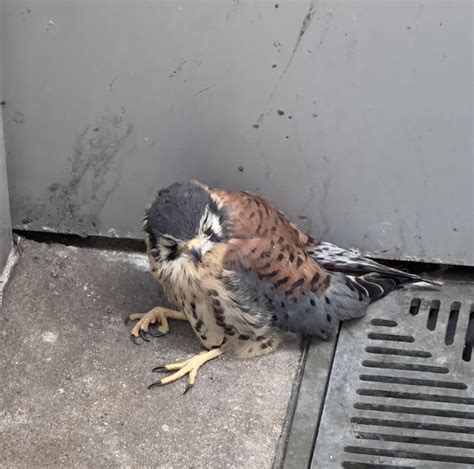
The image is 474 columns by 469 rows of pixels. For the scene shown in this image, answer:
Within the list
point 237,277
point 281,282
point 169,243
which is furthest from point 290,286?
point 169,243

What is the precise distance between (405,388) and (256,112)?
1008 mm

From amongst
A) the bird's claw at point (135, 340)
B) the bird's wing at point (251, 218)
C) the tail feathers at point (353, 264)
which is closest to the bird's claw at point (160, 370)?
the bird's claw at point (135, 340)

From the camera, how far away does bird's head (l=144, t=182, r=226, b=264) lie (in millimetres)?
3061

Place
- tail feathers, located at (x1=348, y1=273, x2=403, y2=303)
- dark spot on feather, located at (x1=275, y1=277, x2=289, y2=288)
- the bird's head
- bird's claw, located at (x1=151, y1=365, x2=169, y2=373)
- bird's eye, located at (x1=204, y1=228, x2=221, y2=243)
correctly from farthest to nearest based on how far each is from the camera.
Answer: tail feathers, located at (x1=348, y1=273, x2=403, y2=303) < bird's claw, located at (x1=151, y1=365, x2=169, y2=373) < dark spot on feather, located at (x1=275, y1=277, x2=289, y2=288) < bird's eye, located at (x1=204, y1=228, x2=221, y2=243) < the bird's head

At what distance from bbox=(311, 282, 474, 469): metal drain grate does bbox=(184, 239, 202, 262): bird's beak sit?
63 cm

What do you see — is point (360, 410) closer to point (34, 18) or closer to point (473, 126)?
point (473, 126)

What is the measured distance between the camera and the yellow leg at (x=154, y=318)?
350 centimetres

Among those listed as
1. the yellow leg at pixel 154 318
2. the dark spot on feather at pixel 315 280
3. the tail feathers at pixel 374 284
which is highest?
the dark spot on feather at pixel 315 280

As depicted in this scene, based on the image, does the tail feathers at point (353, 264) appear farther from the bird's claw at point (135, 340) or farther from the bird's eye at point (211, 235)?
the bird's claw at point (135, 340)

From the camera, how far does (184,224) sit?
10.0 feet

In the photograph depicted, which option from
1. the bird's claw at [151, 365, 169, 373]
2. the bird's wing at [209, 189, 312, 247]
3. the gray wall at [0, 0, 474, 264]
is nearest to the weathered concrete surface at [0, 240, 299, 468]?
the bird's claw at [151, 365, 169, 373]

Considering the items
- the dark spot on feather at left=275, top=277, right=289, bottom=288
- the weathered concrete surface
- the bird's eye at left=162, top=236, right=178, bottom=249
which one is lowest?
the weathered concrete surface

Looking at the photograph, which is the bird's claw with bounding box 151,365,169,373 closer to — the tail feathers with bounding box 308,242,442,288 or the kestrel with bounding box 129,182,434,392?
the kestrel with bounding box 129,182,434,392

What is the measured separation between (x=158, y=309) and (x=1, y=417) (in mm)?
653
